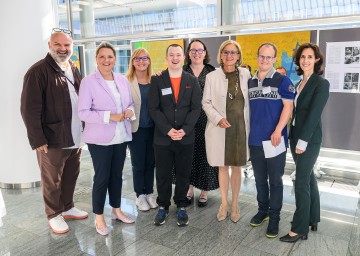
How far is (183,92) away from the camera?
2711mm

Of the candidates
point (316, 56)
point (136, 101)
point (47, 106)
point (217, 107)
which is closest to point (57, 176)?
point (47, 106)

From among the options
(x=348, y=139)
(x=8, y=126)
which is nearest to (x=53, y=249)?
(x=8, y=126)

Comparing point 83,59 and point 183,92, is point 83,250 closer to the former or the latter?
point 183,92

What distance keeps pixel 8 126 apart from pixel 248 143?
2999 mm

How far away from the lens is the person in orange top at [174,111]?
2.69 meters

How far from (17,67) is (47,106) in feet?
5.05

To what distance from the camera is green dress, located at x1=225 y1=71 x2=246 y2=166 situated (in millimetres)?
2721

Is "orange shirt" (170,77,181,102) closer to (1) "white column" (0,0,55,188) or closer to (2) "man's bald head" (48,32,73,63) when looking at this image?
(2) "man's bald head" (48,32,73,63)

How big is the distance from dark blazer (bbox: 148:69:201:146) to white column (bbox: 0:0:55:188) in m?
2.05

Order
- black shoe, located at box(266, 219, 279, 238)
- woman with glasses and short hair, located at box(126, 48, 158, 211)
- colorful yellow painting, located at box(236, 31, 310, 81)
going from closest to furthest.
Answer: black shoe, located at box(266, 219, 279, 238) → woman with glasses and short hair, located at box(126, 48, 158, 211) → colorful yellow painting, located at box(236, 31, 310, 81)

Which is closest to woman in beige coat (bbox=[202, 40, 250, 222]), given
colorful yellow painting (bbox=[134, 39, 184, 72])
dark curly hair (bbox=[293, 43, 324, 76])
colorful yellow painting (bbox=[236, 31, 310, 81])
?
dark curly hair (bbox=[293, 43, 324, 76])

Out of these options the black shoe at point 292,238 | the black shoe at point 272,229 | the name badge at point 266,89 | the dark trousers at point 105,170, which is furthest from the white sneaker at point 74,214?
the name badge at point 266,89

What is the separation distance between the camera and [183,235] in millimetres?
2691

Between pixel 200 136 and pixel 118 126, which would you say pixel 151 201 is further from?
pixel 118 126
